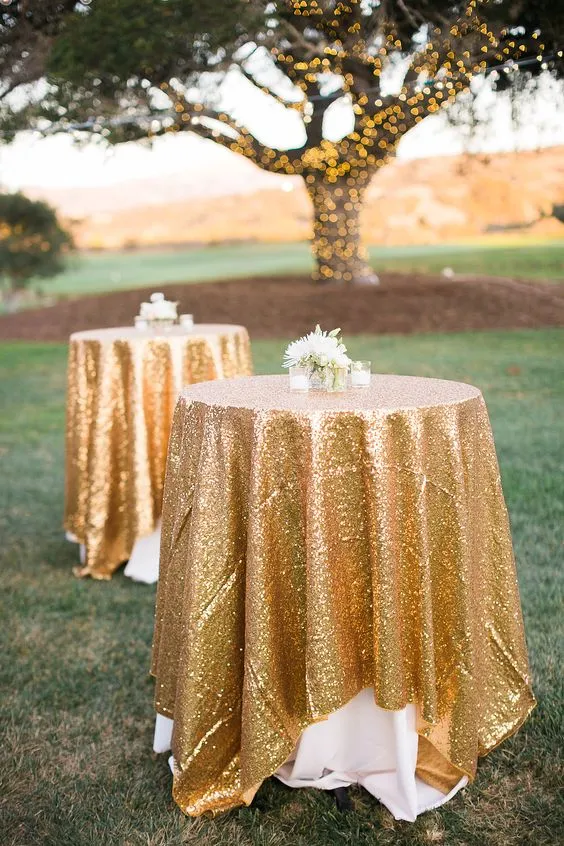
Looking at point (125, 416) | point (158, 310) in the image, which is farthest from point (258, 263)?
point (125, 416)

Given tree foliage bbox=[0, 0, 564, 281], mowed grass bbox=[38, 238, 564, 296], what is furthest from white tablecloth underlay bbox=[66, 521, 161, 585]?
mowed grass bbox=[38, 238, 564, 296]

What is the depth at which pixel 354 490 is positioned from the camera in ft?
7.09

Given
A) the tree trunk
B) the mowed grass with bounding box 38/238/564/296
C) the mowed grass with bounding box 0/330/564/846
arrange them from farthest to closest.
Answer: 1. the mowed grass with bounding box 38/238/564/296
2. the tree trunk
3. the mowed grass with bounding box 0/330/564/846

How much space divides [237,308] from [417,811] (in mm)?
12284

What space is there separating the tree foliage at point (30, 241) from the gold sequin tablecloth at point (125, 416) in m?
15.6

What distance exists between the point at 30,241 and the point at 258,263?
5.75 meters

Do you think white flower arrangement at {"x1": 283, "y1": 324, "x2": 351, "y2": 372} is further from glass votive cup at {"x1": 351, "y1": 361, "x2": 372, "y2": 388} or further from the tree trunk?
the tree trunk

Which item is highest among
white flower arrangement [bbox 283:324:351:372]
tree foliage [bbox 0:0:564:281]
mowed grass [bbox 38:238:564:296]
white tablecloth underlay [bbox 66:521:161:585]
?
tree foliage [bbox 0:0:564:281]

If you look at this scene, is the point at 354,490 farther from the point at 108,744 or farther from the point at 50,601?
the point at 50,601

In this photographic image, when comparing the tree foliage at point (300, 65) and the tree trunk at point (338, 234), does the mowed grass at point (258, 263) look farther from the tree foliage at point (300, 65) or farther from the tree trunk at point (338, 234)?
the tree foliage at point (300, 65)

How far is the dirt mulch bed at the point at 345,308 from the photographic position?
1309cm

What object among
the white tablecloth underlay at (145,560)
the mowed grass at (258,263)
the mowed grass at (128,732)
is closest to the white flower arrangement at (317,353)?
the mowed grass at (128,732)

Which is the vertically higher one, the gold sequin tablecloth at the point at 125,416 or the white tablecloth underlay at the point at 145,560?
the gold sequin tablecloth at the point at 125,416

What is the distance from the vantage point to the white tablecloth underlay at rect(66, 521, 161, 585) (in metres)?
4.20
